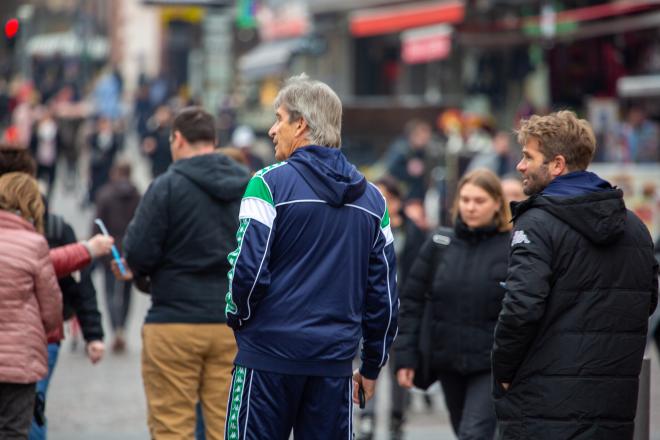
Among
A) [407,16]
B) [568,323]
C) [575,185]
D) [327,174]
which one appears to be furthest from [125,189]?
[407,16]

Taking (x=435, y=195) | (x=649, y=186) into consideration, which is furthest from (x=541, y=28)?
(x=649, y=186)

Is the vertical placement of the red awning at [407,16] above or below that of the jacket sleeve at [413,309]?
above

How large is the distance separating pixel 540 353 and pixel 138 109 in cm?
3297

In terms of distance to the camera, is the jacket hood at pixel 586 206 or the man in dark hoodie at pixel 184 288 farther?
the man in dark hoodie at pixel 184 288

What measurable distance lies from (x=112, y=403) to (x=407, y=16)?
18.2 metres

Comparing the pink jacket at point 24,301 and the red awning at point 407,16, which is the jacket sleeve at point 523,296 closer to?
the pink jacket at point 24,301

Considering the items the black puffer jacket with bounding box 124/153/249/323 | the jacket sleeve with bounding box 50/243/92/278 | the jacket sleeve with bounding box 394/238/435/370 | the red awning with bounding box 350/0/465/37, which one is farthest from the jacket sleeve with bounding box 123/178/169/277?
the red awning with bounding box 350/0/465/37

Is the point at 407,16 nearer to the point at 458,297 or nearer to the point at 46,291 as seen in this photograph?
the point at 458,297

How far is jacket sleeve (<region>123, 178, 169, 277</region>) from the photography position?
23.4 ft

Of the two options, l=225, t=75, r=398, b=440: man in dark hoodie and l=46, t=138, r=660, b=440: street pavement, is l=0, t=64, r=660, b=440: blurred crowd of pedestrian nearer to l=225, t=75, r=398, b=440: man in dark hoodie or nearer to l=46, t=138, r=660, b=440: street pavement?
l=225, t=75, r=398, b=440: man in dark hoodie

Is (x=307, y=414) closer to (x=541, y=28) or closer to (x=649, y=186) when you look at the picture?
(x=649, y=186)

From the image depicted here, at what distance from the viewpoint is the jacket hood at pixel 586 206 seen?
5395 millimetres

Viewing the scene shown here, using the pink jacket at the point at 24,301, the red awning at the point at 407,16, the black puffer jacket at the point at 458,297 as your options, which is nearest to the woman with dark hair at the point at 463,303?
the black puffer jacket at the point at 458,297

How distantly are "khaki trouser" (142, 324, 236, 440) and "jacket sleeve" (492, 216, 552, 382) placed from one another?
7.04 ft
